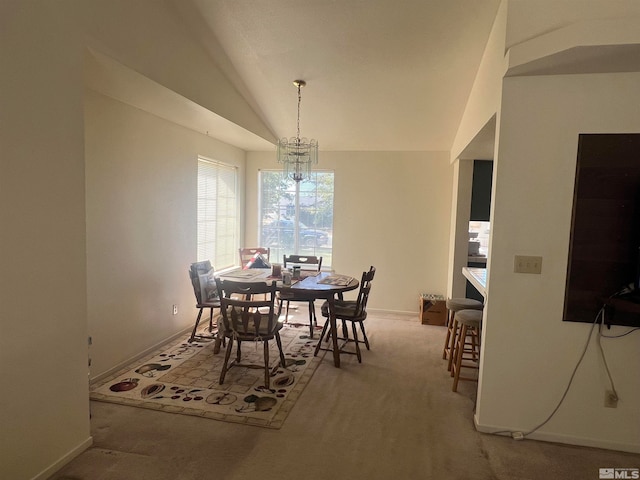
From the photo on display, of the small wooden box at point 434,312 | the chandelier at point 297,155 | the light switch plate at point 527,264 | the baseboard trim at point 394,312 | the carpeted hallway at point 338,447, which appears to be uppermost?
the chandelier at point 297,155

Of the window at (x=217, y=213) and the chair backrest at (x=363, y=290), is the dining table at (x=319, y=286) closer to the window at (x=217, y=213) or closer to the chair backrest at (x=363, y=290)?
the chair backrest at (x=363, y=290)

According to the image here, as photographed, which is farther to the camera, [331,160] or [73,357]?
[331,160]

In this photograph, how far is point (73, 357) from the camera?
212 cm

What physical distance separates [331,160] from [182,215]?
2.30m

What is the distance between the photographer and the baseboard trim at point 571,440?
2.39 m

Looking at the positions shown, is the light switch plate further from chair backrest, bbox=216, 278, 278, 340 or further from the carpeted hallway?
chair backrest, bbox=216, 278, 278, 340

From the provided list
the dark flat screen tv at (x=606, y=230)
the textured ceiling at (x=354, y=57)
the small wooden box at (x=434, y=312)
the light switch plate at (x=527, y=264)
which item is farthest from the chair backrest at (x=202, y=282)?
the dark flat screen tv at (x=606, y=230)

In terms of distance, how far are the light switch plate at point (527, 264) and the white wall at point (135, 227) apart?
3.14 meters

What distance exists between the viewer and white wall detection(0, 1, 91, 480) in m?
1.74

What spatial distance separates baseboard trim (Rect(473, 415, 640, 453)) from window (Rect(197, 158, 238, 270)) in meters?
3.61

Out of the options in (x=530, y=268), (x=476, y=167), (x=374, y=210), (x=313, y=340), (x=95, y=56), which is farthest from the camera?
(x=374, y=210)

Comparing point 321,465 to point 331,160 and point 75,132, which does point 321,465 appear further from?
point 331,160

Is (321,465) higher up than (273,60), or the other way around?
(273,60)

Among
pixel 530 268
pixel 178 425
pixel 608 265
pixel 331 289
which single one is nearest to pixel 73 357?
pixel 178 425
